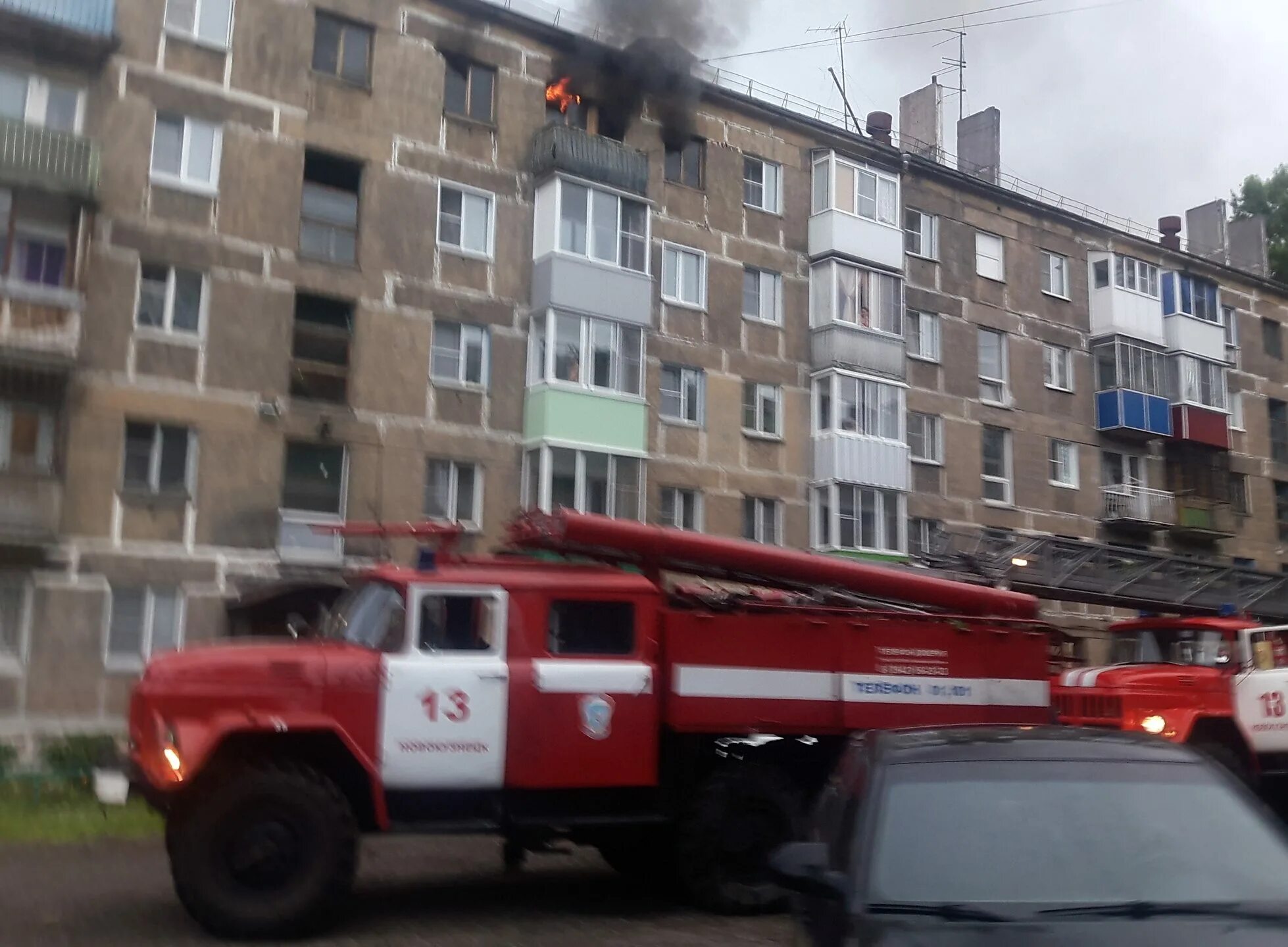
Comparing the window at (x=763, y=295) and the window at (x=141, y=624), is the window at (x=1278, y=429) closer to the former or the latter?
the window at (x=763, y=295)

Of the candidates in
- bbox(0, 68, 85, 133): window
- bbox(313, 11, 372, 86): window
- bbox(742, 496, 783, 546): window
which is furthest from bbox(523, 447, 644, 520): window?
bbox(0, 68, 85, 133): window

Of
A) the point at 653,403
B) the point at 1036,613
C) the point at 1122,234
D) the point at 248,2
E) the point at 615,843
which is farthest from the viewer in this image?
the point at 1122,234

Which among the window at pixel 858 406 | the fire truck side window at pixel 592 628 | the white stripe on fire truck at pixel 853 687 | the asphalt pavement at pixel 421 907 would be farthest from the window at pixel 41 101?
the window at pixel 858 406

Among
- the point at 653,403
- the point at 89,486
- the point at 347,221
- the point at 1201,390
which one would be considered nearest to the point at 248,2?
the point at 347,221

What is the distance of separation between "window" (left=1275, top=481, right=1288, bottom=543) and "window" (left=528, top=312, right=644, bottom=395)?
2495 centimetres

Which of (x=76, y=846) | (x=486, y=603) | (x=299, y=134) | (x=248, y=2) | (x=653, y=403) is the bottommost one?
(x=76, y=846)

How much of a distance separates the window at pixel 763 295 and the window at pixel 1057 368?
932 cm

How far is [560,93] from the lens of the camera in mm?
24859

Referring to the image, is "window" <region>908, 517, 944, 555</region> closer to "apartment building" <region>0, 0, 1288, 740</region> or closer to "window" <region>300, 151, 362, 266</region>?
"apartment building" <region>0, 0, 1288, 740</region>

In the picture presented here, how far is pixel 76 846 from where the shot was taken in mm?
12961

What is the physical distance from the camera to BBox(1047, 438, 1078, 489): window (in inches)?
1271

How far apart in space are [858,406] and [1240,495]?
55.2 feet

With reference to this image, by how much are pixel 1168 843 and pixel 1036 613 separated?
7167 mm

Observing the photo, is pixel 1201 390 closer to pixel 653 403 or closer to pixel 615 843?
pixel 653 403
